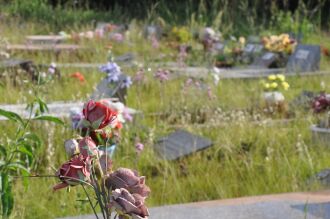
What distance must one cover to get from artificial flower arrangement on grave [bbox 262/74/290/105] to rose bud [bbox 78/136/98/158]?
5322 millimetres

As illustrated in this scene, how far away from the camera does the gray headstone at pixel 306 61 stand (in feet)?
31.8

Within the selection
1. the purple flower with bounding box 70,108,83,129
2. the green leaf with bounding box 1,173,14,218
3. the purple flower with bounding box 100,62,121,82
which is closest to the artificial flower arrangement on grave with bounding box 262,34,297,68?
the purple flower with bounding box 100,62,121,82

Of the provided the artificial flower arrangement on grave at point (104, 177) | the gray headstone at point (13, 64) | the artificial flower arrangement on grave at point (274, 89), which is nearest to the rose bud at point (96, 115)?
the artificial flower arrangement on grave at point (104, 177)

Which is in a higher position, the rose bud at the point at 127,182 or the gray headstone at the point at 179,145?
the rose bud at the point at 127,182

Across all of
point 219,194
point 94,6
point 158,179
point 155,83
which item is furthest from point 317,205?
point 94,6

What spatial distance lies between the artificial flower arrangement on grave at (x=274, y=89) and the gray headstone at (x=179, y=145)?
69.2 inches

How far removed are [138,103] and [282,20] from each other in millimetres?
9526

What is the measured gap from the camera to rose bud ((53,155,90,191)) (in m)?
1.56

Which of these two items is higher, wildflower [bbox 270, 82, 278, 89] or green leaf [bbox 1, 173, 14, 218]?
green leaf [bbox 1, 173, 14, 218]

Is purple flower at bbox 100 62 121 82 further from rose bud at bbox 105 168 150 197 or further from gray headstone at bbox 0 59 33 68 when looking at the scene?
rose bud at bbox 105 168 150 197

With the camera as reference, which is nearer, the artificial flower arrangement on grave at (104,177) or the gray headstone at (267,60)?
the artificial flower arrangement on grave at (104,177)

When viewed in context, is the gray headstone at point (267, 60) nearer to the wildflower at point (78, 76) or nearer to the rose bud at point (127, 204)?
the wildflower at point (78, 76)

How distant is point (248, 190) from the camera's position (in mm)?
4438

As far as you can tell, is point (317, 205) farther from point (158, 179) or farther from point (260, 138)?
point (260, 138)
